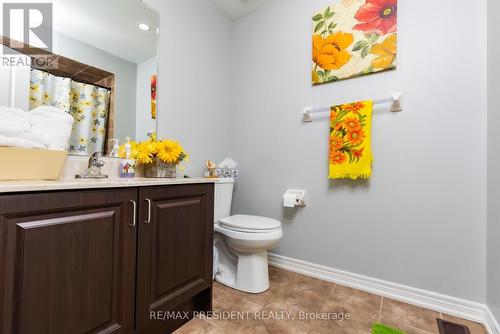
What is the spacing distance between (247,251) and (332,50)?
162 cm

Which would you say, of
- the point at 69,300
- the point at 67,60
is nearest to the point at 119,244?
the point at 69,300

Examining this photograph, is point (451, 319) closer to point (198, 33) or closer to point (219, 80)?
point (219, 80)

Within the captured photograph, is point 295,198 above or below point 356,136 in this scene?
below

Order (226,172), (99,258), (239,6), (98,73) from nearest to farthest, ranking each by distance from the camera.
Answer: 1. (99,258)
2. (98,73)
3. (226,172)
4. (239,6)

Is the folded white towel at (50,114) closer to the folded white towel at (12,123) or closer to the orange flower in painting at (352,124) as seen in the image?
the folded white towel at (12,123)

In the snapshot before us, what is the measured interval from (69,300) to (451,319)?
1890 millimetres

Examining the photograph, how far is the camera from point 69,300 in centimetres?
79

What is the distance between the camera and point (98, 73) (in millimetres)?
1396

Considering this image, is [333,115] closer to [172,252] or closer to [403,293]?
[403,293]

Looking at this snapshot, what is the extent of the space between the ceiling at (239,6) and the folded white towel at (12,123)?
1.87 m

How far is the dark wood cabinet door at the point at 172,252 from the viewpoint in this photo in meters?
1.01

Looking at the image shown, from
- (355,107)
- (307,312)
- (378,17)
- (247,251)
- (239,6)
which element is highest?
(239,6)

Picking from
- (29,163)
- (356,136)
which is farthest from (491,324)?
(29,163)

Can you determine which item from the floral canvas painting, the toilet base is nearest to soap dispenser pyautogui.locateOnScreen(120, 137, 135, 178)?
the toilet base
